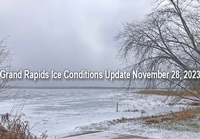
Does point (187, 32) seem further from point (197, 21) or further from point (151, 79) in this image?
point (151, 79)

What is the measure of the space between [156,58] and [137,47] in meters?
0.91

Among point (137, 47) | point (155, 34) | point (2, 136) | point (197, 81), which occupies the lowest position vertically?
point (2, 136)

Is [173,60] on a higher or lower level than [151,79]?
higher

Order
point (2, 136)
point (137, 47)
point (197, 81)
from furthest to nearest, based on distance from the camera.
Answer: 1. point (137, 47)
2. point (197, 81)
3. point (2, 136)

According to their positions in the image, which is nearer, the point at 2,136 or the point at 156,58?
the point at 2,136

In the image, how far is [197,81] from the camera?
8.39 metres

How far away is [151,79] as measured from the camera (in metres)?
8.71

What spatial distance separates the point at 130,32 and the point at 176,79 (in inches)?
109

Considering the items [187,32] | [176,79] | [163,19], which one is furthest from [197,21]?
[176,79]

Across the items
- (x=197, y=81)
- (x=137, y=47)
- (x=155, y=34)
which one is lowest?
(x=197, y=81)

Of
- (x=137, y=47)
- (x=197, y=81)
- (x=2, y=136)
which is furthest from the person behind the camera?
(x=137, y=47)

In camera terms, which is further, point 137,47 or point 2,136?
point 137,47

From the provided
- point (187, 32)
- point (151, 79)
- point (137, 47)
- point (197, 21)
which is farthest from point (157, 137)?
point (197, 21)

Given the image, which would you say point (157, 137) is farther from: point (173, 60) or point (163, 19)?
point (163, 19)
